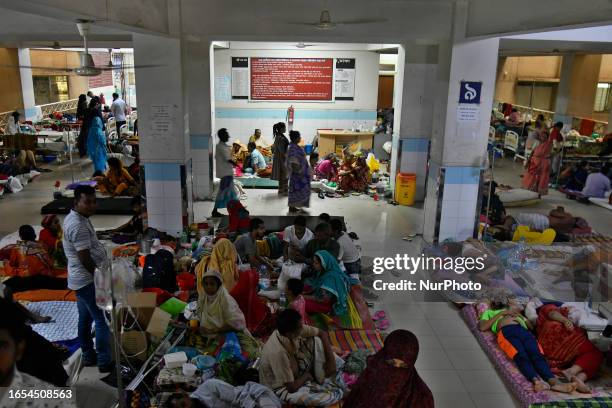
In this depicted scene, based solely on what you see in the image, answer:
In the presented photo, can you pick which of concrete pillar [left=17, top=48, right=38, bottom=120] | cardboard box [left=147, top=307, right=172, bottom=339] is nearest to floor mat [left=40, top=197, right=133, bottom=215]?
cardboard box [left=147, top=307, right=172, bottom=339]

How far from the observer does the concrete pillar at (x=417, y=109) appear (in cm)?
987

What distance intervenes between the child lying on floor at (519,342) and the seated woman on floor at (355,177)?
5635 millimetres

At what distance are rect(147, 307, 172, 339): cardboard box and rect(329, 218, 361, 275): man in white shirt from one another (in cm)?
228

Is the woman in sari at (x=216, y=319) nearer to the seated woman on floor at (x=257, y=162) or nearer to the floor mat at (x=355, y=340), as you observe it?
the floor mat at (x=355, y=340)

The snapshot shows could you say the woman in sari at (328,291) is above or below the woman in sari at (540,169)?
below

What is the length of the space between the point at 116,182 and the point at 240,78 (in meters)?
5.18

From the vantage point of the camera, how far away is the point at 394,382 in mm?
3176

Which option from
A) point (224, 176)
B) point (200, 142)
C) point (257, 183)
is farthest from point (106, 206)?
point (257, 183)

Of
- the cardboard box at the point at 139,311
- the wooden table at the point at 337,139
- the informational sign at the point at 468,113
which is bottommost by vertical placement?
the cardboard box at the point at 139,311

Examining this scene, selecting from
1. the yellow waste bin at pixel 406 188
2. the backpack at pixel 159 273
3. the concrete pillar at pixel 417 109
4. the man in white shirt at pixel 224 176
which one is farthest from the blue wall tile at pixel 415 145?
the backpack at pixel 159 273

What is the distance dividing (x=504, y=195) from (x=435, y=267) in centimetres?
412

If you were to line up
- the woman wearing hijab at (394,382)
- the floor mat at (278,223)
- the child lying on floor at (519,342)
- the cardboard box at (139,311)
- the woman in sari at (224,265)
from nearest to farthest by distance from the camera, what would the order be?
the woman wearing hijab at (394,382), the child lying on floor at (519,342), the cardboard box at (139,311), the woman in sari at (224,265), the floor mat at (278,223)

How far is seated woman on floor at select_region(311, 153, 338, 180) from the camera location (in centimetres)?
1141

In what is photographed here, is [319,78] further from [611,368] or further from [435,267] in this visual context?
[611,368]
